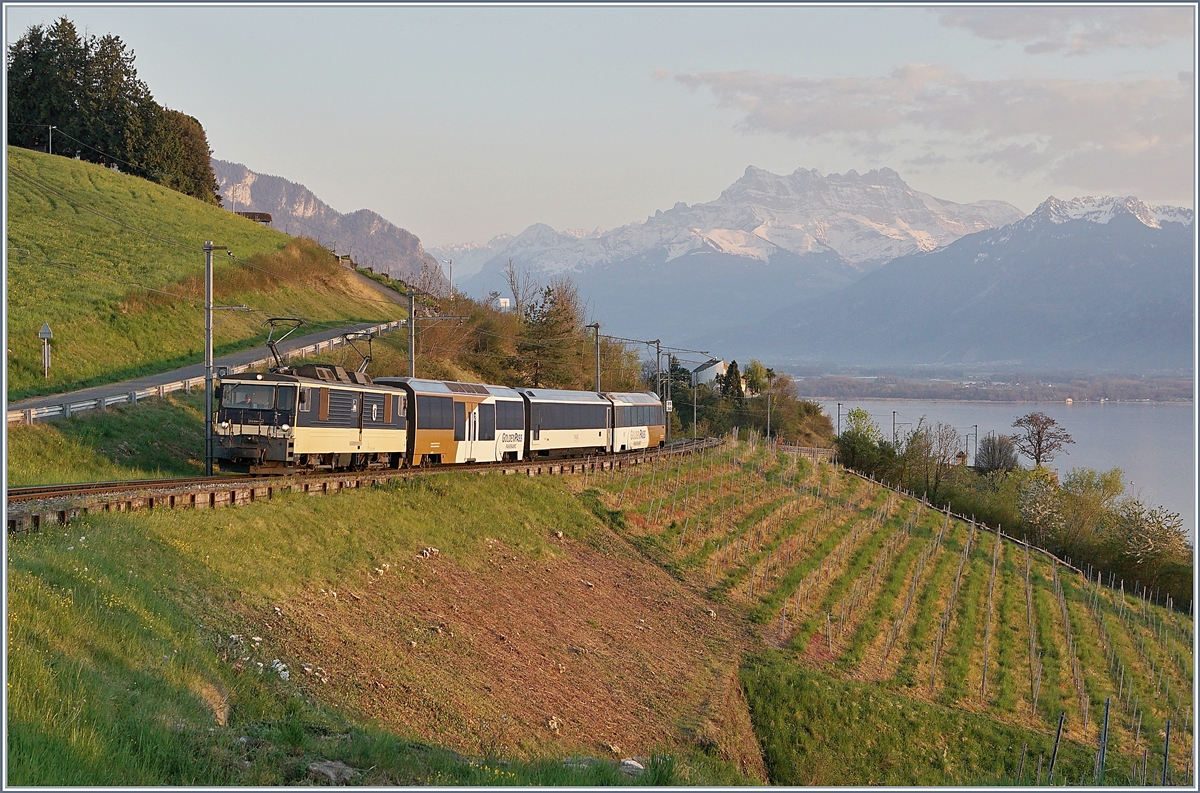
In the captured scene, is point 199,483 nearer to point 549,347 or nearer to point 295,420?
point 295,420

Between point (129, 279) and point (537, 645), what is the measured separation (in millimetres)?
41755

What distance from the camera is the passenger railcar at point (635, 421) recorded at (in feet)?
175

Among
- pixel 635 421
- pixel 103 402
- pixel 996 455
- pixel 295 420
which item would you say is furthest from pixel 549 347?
pixel 996 455

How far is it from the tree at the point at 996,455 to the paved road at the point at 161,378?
78868 millimetres

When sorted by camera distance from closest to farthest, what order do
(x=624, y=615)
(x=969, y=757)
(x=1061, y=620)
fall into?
(x=969, y=757) < (x=624, y=615) < (x=1061, y=620)

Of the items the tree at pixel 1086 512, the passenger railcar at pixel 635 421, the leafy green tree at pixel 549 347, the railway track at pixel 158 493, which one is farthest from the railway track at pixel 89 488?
the tree at pixel 1086 512

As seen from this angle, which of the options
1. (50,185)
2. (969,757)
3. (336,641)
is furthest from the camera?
(50,185)

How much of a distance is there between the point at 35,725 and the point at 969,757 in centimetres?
2222

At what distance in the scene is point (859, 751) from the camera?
24.6 meters

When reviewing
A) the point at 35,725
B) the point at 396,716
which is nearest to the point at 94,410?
the point at 396,716

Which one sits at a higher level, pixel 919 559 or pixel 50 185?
pixel 50 185

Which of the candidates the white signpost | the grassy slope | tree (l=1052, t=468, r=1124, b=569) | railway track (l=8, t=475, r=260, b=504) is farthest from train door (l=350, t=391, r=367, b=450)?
tree (l=1052, t=468, r=1124, b=569)

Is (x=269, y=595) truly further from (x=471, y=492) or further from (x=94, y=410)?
(x=94, y=410)

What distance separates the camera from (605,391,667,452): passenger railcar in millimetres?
53219
